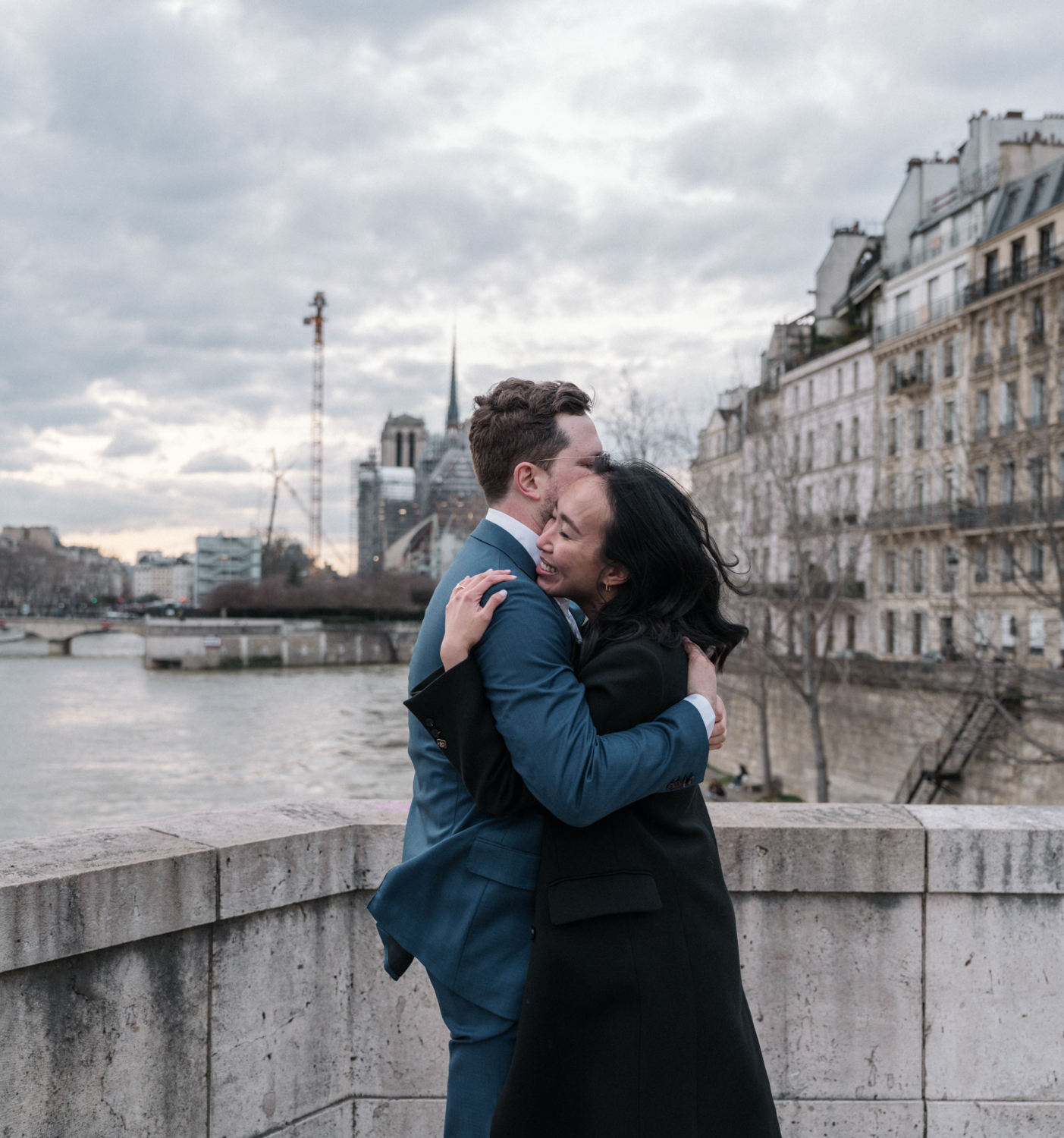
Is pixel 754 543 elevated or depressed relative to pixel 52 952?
elevated

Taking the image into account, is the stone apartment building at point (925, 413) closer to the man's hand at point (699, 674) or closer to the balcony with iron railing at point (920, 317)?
the balcony with iron railing at point (920, 317)

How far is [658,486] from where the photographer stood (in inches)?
76.2

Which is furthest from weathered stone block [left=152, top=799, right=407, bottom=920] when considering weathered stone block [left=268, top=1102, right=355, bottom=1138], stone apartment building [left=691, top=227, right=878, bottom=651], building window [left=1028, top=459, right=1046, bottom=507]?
building window [left=1028, top=459, right=1046, bottom=507]

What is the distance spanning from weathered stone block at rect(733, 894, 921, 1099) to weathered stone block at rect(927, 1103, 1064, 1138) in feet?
0.32

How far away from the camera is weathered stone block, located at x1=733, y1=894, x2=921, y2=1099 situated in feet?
9.49

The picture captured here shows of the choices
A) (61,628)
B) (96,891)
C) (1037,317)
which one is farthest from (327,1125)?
(61,628)

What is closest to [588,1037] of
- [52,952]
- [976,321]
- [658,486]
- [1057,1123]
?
[658,486]

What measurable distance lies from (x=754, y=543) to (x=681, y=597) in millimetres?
24304

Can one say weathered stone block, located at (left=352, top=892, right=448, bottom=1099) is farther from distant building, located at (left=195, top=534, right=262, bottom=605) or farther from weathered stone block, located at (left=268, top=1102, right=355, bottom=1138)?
distant building, located at (left=195, top=534, right=262, bottom=605)

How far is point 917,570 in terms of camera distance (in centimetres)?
A: 2753

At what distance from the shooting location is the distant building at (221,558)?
5738 inches

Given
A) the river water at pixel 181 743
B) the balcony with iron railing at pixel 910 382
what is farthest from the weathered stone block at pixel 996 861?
the balcony with iron railing at pixel 910 382

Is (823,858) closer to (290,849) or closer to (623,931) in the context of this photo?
(623,931)

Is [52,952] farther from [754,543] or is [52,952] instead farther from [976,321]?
[976,321]
